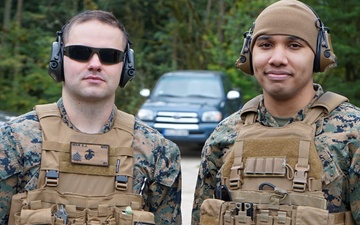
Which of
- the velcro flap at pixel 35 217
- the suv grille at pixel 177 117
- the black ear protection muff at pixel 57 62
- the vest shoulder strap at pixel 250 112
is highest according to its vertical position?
the suv grille at pixel 177 117

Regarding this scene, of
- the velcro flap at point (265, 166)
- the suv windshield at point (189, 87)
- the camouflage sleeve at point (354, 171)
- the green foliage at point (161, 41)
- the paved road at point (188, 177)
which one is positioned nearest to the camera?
the camouflage sleeve at point (354, 171)

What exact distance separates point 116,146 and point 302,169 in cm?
97

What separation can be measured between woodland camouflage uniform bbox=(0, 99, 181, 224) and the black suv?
37.1 feet

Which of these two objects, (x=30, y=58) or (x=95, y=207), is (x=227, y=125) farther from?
(x=30, y=58)

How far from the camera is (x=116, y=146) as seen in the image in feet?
14.6

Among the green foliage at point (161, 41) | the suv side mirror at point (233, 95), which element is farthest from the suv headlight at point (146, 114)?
the green foliage at point (161, 41)

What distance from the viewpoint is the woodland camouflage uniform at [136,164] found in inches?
169

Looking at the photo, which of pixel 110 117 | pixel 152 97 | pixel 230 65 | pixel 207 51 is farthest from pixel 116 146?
pixel 207 51

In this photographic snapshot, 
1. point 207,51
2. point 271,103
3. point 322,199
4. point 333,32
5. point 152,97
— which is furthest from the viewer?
point 207,51

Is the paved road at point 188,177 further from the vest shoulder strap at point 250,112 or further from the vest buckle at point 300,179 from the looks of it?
the vest buckle at point 300,179

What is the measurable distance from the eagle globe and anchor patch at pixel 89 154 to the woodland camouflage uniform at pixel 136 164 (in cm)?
12

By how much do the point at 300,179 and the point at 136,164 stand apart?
862 millimetres

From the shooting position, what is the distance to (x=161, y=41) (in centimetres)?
2620

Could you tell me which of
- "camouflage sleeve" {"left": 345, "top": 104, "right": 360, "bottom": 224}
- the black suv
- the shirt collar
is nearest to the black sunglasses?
the shirt collar
